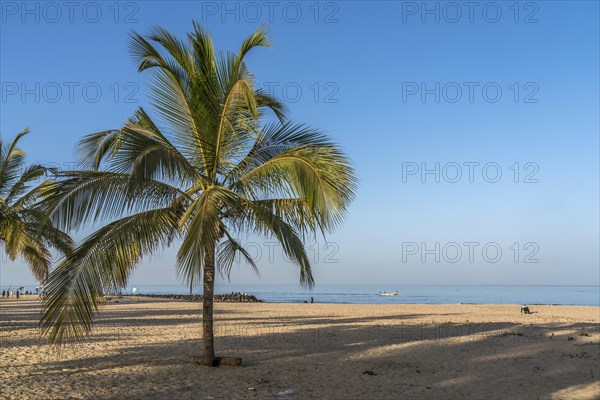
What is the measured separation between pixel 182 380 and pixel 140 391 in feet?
3.19

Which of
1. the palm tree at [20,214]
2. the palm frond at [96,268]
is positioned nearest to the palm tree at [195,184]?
the palm frond at [96,268]

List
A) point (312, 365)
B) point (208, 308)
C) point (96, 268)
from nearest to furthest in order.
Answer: point (96, 268), point (208, 308), point (312, 365)

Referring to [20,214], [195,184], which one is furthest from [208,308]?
[20,214]

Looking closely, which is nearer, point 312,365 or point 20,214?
point 312,365

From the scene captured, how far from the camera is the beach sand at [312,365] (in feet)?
28.3

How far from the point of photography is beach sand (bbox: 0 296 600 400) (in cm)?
862

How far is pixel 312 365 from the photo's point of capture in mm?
11086

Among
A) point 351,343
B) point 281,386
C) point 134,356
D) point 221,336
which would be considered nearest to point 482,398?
point 281,386

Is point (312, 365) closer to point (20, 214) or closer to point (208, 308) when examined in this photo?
point (208, 308)

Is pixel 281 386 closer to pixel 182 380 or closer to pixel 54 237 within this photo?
pixel 182 380

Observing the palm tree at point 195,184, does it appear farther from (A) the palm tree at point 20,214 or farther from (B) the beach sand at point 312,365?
(A) the palm tree at point 20,214

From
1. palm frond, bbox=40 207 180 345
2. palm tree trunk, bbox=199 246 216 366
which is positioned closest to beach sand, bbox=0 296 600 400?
palm tree trunk, bbox=199 246 216 366

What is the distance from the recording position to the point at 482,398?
858cm

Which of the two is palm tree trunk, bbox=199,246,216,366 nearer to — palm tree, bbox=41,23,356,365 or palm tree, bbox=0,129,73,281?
palm tree, bbox=41,23,356,365
